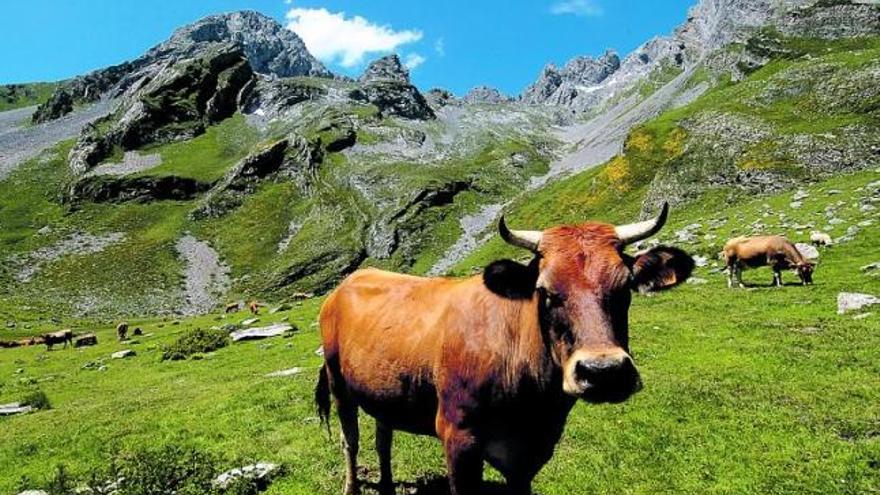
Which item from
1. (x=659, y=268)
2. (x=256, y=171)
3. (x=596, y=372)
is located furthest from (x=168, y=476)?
(x=256, y=171)

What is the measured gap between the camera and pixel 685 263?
7504mm

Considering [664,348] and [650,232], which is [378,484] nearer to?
[650,232]

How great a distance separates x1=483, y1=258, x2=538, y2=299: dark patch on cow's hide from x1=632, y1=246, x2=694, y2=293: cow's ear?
1251 mm

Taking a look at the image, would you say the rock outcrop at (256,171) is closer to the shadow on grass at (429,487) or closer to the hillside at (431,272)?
the hillside at (431,272)

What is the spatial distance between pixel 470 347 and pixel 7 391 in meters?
33.9

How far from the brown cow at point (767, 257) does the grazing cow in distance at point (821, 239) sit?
6.20m

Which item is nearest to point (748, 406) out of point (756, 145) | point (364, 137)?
point (756, 145)

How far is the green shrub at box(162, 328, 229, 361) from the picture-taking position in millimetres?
36562

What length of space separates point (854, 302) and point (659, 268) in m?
20.1

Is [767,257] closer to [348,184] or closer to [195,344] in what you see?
[195,344]

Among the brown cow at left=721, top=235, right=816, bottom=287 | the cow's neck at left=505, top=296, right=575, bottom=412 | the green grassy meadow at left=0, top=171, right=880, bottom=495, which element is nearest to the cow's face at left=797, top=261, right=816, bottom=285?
the brown cow at left=721, top=235, right=816, bottom=287

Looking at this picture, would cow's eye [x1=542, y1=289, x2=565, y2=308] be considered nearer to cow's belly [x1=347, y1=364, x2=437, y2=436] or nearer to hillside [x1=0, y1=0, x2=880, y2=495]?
cow's belly [x1=347, y1=364, x2=437, y2=436]

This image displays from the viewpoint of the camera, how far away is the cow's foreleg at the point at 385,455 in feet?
37.3

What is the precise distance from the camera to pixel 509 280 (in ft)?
24.8
